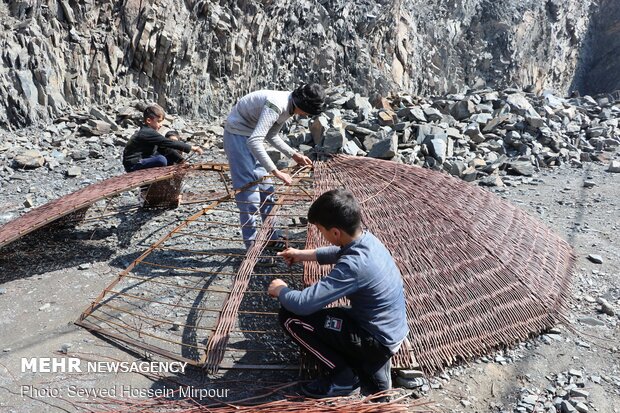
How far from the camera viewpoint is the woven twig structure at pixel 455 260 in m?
2.42

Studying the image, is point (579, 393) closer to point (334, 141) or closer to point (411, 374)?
point (411, 374)

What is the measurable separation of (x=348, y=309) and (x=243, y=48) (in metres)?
7.55

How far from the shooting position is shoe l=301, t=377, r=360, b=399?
6.60 feet

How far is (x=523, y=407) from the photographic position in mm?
2143

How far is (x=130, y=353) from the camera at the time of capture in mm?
2475

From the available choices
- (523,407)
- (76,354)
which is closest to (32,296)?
(76,354)

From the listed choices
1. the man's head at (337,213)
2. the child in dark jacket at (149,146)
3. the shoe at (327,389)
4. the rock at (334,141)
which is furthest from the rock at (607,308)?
the rock at (334,141)

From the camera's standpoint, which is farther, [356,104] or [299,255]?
[356,104]

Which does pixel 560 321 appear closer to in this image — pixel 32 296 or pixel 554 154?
pixel 32 296

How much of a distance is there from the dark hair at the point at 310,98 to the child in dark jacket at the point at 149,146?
1.28 m

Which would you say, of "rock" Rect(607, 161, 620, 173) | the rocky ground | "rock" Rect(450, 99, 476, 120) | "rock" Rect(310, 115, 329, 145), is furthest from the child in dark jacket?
"rock" Rect(607, 161, 620, 173)

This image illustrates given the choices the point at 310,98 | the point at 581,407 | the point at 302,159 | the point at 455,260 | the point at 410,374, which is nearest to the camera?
the point at 581,407

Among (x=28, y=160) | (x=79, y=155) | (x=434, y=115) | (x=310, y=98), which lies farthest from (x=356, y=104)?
(x=310, y=98)

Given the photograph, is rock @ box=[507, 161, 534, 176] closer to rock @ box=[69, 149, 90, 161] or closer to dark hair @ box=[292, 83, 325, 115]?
dark hair @ box=[292, 83, 325, 115]
